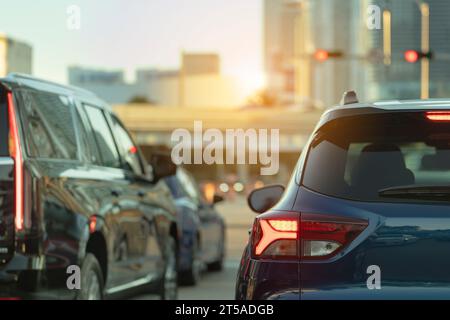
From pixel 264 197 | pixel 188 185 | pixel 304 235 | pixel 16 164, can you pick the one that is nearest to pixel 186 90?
pixel 188 185

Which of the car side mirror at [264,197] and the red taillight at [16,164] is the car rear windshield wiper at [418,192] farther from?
the red taillight at [16,164]

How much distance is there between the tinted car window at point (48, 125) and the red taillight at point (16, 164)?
0.10m

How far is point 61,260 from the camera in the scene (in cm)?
754

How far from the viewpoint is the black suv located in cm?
714

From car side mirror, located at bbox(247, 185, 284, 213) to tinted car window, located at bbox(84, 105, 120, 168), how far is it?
2.72m

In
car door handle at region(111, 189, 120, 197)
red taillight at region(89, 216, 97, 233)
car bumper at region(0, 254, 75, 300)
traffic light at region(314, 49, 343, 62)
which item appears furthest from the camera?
traffic light at region(314, 49, 343, 62)

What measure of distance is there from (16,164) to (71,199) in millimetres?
758

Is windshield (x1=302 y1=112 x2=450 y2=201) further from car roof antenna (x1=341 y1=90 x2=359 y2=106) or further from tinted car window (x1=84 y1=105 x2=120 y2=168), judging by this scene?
tinted car window (x1=84 y1=105 x2=120 y2=168)

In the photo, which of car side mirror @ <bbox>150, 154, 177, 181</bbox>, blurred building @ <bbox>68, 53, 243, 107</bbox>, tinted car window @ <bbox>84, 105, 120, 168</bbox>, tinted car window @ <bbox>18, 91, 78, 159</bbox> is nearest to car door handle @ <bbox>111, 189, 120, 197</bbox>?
tinted car window @ <bbox>84, 105, 120, 168</bbox>

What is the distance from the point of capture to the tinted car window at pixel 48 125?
24.7 feet

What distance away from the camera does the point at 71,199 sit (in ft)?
25.9

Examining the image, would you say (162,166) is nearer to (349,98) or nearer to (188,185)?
(349,98)
